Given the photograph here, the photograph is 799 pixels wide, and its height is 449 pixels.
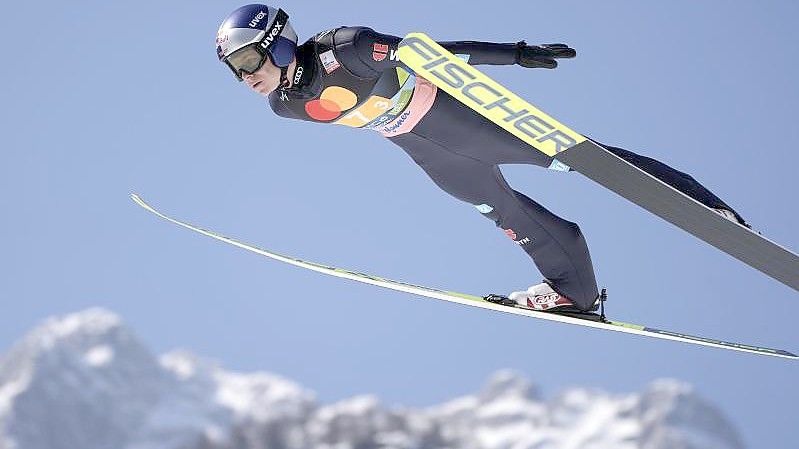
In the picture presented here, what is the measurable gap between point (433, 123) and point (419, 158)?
29 centimetres

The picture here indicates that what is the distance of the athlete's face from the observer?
634 cm

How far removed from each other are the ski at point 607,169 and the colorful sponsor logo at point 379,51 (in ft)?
1.86

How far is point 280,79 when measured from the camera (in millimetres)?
6402

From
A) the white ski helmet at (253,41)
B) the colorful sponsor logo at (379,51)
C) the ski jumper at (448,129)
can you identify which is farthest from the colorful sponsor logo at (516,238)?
the white ski helmet at (253,41)

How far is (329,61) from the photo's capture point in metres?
6.29

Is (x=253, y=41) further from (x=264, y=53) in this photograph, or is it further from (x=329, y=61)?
(x=329, y=61)

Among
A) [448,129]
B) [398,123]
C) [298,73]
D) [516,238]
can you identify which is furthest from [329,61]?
[516,238]

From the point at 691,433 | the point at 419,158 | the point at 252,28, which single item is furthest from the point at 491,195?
the point at 691,433

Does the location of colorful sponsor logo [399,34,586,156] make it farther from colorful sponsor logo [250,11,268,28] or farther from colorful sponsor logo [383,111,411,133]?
colorful sponsor logo [250,11,268,28]

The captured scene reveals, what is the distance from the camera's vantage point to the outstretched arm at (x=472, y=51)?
19.9 ft

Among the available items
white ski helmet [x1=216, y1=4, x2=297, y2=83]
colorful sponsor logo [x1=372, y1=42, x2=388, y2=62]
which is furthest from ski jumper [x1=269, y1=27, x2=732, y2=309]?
white ski helmet [x1=216, y1=4, x2=297, y2=83]

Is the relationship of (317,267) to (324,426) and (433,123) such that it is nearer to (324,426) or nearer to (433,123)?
(433,123)

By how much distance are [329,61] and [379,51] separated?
1.08 ft

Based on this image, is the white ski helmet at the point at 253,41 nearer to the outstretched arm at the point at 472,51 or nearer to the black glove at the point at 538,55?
the outstretched arm at the point at 472,51
